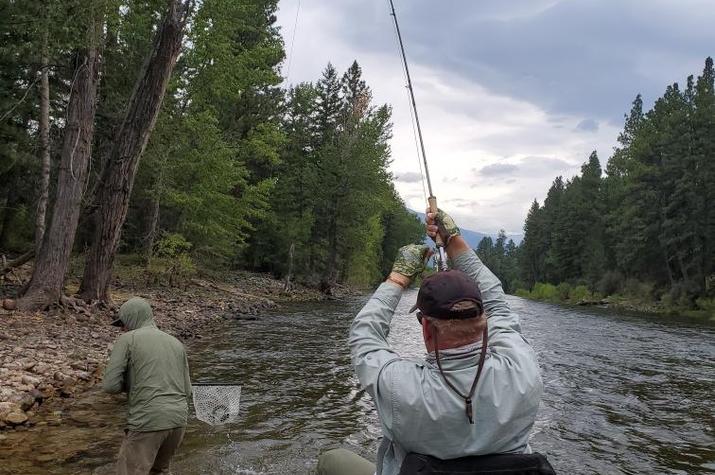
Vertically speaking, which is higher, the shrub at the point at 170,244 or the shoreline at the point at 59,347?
the shrub at the point at 170,244

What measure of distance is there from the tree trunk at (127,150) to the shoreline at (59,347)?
114cm

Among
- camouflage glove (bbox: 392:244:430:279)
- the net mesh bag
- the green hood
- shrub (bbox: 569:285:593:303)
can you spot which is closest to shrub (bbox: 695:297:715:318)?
shrub (bbox: 569:285:593:303)

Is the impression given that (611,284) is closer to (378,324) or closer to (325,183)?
(325,183)

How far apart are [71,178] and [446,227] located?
13186 mm

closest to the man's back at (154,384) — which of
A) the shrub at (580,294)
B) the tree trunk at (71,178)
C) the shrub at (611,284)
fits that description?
the tree trunk at (71,178)

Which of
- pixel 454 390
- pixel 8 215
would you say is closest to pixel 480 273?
pixel 454 390

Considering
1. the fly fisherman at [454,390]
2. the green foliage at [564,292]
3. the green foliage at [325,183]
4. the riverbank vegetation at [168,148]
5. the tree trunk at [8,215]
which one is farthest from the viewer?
the green foliage at [564,292]

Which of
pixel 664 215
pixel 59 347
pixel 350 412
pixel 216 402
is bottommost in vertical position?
pixel 350 412

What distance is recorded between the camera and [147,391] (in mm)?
4625

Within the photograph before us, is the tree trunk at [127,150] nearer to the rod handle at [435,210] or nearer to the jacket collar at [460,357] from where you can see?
the rod handle at [435,210]

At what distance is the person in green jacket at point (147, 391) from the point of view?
4566mm

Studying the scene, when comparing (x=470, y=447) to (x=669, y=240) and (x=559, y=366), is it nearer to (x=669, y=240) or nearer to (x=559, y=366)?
(x=559, y=366)

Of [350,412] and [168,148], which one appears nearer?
[350,412]

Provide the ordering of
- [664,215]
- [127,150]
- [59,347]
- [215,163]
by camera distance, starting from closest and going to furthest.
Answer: [59,347], [127,150], [215,163], [664,215]
